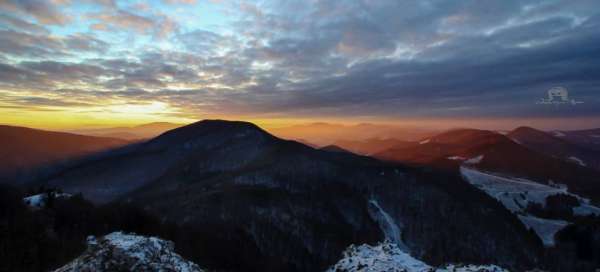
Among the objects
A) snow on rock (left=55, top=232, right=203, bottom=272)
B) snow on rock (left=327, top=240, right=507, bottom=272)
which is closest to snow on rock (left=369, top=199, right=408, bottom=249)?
snow on rock (left=327, top=240, right=507, bottom=272)

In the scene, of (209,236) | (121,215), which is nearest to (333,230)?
(209,236)

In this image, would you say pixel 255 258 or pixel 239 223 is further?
pixel 239 223

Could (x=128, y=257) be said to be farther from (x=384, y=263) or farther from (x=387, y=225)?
(x=387, y=225)

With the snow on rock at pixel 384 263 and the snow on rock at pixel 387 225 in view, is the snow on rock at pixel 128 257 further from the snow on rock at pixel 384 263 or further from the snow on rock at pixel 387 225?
the snow on rock at pixel 387 225

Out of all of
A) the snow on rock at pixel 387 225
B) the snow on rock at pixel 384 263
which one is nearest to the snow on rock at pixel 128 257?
the snow on rock at pixel 384 263

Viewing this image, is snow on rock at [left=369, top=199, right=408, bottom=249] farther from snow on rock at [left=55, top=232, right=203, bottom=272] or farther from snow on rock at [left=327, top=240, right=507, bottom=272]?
snow on rock at [left=55, top=232, right=203, bottom=272]

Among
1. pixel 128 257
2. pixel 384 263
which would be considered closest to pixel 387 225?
pixel 384 263

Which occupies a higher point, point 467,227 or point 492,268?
point 492,268

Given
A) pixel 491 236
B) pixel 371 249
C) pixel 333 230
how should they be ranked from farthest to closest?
pixel 491 236, pixel 333 230, pixel 371 249

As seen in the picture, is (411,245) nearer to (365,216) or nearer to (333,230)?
(365,216)
